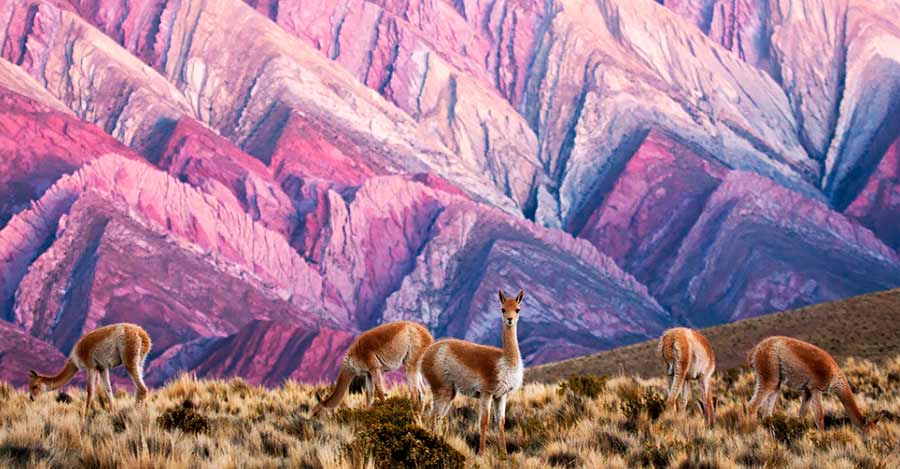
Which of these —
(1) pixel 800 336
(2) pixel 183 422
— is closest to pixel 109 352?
(2) pixel 183 422

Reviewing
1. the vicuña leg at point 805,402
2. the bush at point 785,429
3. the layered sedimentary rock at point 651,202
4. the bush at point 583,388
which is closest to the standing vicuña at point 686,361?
the bush at point 785,429

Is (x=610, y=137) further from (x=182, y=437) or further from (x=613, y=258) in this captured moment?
(x=182, y=437)

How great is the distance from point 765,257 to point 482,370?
365 ft

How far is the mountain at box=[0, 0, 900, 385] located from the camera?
93.6 m

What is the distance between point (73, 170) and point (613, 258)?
77737 millimetres

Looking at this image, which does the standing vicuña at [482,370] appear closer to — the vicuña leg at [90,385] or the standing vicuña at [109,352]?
the standing vicuña at [109,352]

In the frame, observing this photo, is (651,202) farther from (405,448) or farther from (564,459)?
(405,448)

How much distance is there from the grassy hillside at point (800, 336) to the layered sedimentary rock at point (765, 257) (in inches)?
2586

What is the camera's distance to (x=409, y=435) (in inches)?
380

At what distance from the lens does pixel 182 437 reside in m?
10.4

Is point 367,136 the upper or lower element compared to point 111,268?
upper

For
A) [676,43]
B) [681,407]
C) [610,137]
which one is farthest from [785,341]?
[676,43]

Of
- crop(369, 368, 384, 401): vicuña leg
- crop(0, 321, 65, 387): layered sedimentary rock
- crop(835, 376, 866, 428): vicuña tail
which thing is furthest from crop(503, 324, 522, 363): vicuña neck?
crop(0, 321, 65, 387): layered sedimentary rock

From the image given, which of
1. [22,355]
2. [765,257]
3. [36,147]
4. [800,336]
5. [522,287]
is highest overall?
[800,336]
